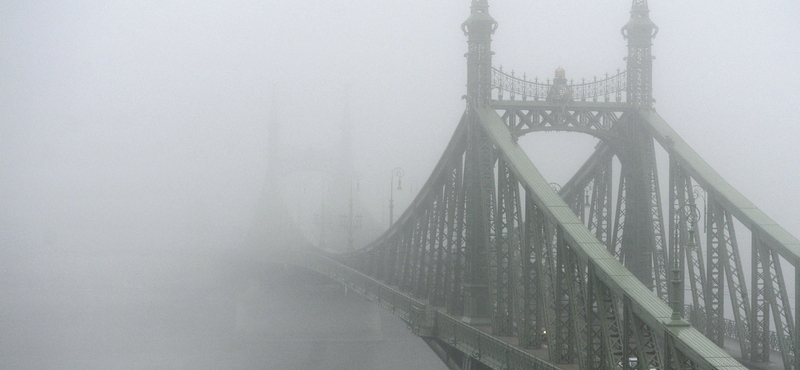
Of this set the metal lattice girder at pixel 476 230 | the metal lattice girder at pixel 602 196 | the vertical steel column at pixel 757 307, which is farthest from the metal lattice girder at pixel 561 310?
the metal lattice girder at pixel 602 196

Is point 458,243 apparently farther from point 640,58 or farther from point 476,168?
point 640,58

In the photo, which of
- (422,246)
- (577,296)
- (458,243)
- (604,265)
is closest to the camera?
(604,265)

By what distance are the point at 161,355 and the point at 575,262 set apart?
186 feet

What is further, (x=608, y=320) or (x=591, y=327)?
(x=608, y=320)

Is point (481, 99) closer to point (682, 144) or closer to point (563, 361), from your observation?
point (682, 144)

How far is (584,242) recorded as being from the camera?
880 inches

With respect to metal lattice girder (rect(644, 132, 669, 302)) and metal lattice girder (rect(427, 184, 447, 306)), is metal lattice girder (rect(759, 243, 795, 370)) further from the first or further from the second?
metal lattice girder (rect(427, 184, 447, 306))

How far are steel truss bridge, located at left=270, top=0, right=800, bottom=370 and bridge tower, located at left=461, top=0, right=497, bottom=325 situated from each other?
0.05 metres

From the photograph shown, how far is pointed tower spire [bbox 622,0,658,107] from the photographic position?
33406 millimetres

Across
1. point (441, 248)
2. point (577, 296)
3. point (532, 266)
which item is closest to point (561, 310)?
point (577, 296)

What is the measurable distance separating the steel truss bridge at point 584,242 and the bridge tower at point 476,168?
0.05m

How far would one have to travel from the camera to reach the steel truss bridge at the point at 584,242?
2292cm

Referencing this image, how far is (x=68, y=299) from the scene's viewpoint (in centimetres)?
11475

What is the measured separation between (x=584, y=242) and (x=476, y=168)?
11.2m
